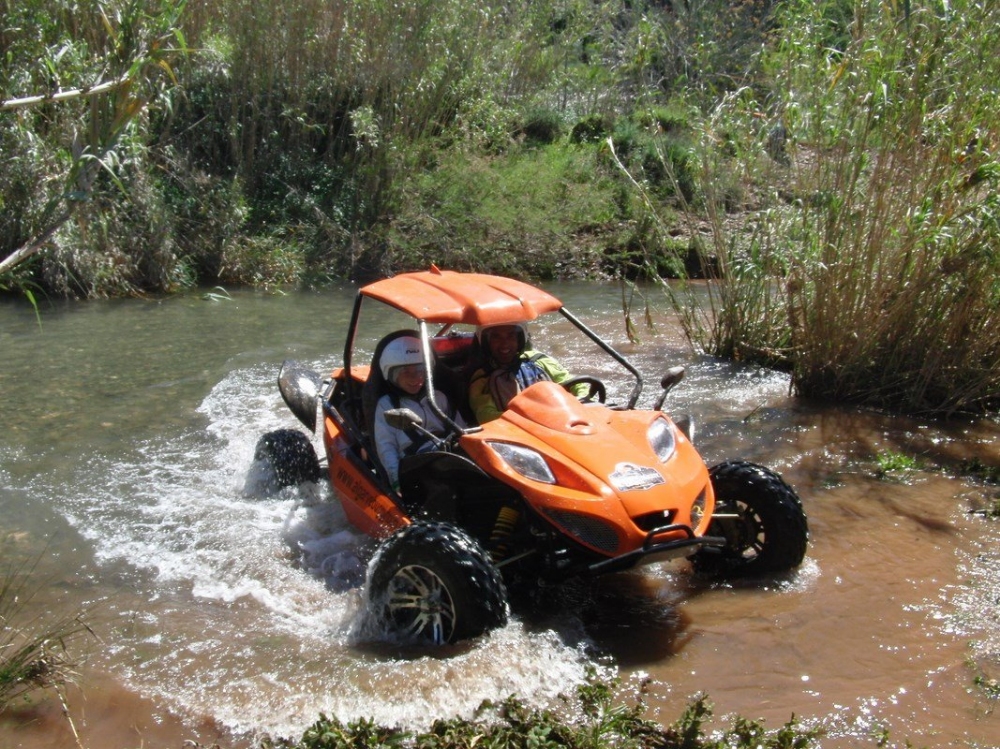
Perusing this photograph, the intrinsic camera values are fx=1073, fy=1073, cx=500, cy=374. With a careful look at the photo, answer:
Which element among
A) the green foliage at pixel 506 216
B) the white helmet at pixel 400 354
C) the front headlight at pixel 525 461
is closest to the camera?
the front headlight at pixel 525 461

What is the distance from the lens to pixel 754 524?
526 centimetres

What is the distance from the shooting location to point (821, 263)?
7.65m

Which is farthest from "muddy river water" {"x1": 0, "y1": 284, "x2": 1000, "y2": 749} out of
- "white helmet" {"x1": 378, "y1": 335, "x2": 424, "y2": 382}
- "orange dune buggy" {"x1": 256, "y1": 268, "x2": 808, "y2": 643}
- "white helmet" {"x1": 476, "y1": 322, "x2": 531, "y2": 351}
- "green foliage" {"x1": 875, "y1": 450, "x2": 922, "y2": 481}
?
"white helmet" {"x1": 476, "y1": 322, "x2": 531, "y2": 351}

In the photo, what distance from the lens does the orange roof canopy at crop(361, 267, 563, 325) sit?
17.6 ft

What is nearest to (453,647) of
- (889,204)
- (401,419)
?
(401,419)

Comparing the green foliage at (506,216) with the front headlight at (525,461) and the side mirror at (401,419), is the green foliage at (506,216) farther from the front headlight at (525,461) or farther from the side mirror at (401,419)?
the front headlight at (525,461)

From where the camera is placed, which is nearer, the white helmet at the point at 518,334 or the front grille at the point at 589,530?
the front grille at the point at 589,530

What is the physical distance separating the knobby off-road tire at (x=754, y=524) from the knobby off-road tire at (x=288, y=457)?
2.62 metres

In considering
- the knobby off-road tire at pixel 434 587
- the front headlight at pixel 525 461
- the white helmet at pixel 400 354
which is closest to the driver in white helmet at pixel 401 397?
the white helmet at pixel 400 354

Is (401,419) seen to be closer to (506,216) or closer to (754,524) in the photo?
(754,524)

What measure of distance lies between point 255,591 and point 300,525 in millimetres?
948

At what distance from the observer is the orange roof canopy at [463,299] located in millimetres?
5359

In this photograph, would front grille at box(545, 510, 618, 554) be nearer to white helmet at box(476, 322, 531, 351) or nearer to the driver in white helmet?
the driver in white helmet

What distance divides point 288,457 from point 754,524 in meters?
3.00
